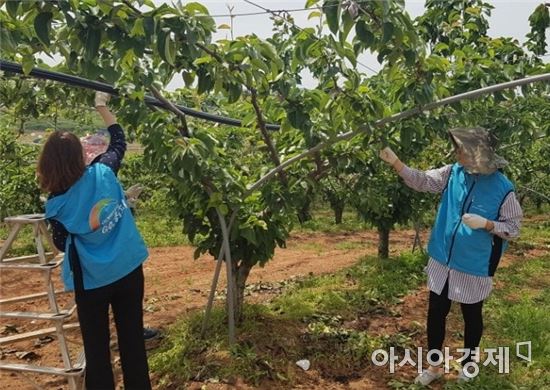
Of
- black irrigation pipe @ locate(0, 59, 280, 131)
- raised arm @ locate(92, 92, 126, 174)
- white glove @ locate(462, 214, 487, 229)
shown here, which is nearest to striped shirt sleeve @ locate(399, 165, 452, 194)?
white glove @ locate(462, 214, 487, 229)

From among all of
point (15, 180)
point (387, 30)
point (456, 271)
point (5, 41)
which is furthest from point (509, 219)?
point (15, 180)

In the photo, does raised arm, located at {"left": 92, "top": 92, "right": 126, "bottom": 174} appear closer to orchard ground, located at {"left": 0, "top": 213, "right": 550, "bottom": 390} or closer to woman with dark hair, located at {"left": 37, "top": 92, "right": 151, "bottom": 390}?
woman with dark hair, located at {"left": 37, "top": 92, "right": 151, "bottom": 390}

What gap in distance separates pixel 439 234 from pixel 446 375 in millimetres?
986

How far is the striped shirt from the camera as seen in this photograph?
2.80 m

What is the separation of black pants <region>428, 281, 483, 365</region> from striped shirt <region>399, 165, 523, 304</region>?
5cm

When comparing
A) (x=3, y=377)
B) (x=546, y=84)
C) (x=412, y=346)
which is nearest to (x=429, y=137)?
(x=546, y=84)

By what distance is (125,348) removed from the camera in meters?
2.46

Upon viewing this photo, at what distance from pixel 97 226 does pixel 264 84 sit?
3.51 ft

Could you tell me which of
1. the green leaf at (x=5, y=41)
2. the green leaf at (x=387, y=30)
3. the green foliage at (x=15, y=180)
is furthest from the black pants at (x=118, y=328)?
the green foliage at (x=15, y=180)

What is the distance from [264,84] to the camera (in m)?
2.61

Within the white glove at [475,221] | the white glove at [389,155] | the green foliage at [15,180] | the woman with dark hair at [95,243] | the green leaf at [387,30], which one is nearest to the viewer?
the green leaf at [387,30]

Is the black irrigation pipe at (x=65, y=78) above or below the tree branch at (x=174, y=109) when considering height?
above

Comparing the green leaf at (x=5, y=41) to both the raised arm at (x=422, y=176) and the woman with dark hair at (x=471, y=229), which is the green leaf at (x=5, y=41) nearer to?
the raised arm at (x=422, y=176)

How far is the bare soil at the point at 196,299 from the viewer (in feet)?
Result: 10.9
